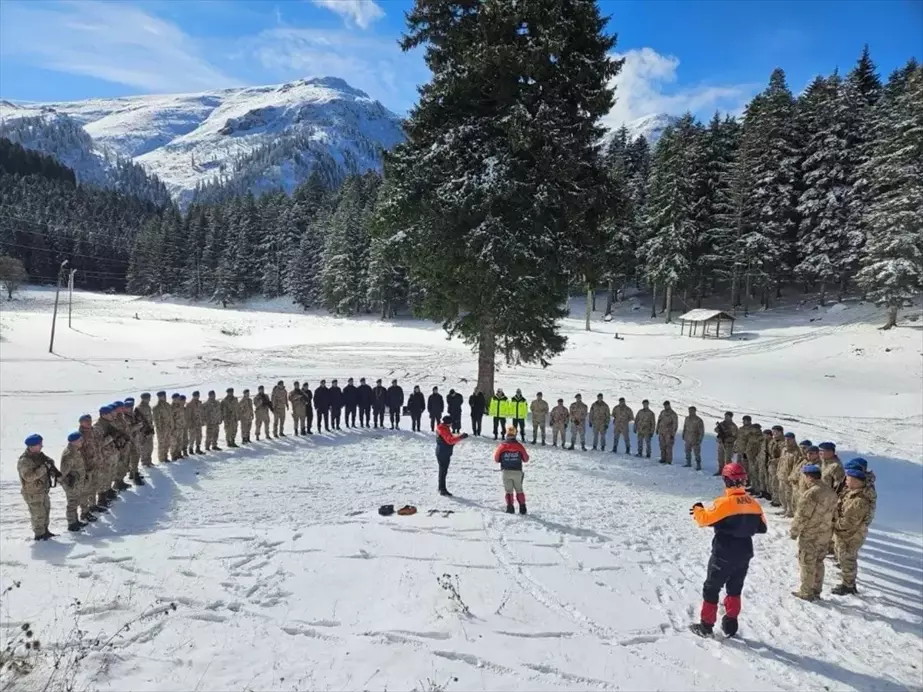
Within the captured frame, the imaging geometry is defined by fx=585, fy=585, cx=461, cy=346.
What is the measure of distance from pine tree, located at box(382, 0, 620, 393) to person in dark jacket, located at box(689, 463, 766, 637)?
11.8 meters

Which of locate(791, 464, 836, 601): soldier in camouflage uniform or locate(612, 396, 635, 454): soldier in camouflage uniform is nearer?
locate(791, 464, 836, 601): soldier in camouflage uniform

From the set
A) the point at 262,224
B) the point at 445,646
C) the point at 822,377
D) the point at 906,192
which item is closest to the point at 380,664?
the point at 445,646

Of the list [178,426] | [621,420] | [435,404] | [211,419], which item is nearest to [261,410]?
[211,419]

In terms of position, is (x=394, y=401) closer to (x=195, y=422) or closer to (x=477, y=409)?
(x=477, y=409)

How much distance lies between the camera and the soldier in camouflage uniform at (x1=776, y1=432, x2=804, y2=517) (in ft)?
38.9

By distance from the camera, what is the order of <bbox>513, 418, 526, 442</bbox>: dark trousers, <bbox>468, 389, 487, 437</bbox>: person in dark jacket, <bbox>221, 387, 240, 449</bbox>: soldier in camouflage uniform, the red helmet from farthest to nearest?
<bbox>513, 418, 526, 442</bbox>: dark trousers
<bbox>468, 389, 487, 437</bbox>: person in dark jacket
<bbox>221, 387, 240, 449</bbox>: soldier in camouflage uniform
the red helmet

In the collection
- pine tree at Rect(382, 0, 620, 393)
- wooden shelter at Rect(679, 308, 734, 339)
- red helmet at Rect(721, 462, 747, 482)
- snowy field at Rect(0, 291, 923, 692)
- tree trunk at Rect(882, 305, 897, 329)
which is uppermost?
pine tree at Rect(382, 0, 620, 393)

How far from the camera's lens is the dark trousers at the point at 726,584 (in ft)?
22.6

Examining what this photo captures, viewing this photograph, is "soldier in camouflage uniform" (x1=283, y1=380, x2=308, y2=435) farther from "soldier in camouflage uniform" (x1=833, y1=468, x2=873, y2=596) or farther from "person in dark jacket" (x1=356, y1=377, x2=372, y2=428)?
"soldier in camouflage uniform" (x1=833, y1=468, x2=873, y2=596)

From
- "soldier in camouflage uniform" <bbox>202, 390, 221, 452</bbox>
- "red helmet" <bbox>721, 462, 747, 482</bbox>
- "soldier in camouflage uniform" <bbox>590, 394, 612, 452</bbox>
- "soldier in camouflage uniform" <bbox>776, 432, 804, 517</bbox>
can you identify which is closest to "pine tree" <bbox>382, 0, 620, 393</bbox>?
"soldier in camouflage uniform" <bbox>590, 394, 612, 452</bbox>

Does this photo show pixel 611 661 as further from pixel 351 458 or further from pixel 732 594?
pixel 351 458

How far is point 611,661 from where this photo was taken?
20.2 feet

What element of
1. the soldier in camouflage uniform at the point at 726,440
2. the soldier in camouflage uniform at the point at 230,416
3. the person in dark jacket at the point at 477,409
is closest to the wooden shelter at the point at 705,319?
the soldier in camouflage uniform at the point at 726,440

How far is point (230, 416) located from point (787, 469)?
13.8 metres
